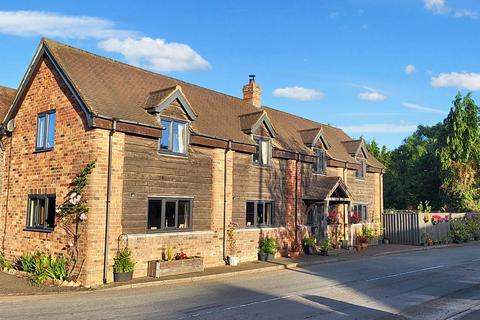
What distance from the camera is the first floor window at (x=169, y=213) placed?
16359mm

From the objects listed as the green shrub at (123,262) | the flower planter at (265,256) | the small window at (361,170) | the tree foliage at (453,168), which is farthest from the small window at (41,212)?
the tree foliage at (453,168)

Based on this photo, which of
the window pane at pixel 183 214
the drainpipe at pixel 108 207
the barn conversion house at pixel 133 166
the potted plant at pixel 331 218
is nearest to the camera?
the drainpipe at pixel 108 207

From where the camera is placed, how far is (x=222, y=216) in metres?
19.1

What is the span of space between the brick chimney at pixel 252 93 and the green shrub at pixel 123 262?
1466 cm

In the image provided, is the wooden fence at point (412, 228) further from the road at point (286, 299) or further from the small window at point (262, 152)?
the small window at point (262, 152)

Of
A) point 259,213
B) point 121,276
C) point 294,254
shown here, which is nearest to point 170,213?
point 121,276

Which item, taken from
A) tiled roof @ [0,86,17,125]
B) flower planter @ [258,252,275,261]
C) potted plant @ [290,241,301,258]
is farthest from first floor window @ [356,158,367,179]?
tiled roof @ [0,86,17,125]

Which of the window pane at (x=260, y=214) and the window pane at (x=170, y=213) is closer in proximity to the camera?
the window pane at (x=170, y=213)

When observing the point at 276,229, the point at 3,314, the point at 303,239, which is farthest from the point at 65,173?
the point at 303,239

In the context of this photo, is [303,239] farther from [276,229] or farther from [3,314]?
[3,314]

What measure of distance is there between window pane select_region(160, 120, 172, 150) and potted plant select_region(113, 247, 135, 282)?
411 cm

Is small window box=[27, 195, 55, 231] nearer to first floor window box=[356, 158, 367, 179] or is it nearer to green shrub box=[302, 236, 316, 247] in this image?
green shrub box=[302, 236, 316, 247]

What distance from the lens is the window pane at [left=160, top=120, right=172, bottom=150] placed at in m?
16.9

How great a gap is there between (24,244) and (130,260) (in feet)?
15.1
